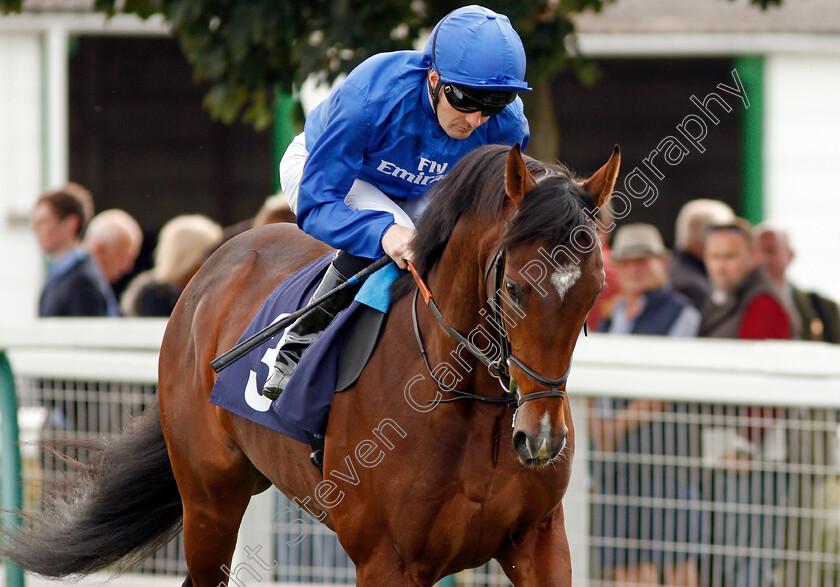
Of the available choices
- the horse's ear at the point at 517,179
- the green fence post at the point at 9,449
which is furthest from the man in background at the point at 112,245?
the horse's ear at the point at 517,179

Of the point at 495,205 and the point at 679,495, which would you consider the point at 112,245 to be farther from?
the point at 495,205

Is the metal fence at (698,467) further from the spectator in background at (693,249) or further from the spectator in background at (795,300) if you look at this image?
the spectator in background at (693,249)

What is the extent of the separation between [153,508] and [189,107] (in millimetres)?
11814

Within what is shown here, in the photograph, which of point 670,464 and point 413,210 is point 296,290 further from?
point 670,464

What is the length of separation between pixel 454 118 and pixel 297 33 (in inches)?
101

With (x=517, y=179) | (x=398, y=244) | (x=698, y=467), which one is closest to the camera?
(x=517, y=179)

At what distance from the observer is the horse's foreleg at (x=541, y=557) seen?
10.1ft

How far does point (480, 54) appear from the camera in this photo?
120 inches

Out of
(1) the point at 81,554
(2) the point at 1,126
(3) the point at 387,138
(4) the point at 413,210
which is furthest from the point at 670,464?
(2) the point at 1,126

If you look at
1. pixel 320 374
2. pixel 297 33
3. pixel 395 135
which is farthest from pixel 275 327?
pixel 297 33

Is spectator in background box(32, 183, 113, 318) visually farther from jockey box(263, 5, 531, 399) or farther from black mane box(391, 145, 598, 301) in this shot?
black mane box(391, 145, 598, 301)

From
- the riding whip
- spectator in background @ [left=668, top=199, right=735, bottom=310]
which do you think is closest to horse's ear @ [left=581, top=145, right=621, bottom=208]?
the riding whip

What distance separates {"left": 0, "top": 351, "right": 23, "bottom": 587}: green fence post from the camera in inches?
191

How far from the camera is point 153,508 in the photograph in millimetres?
4375
